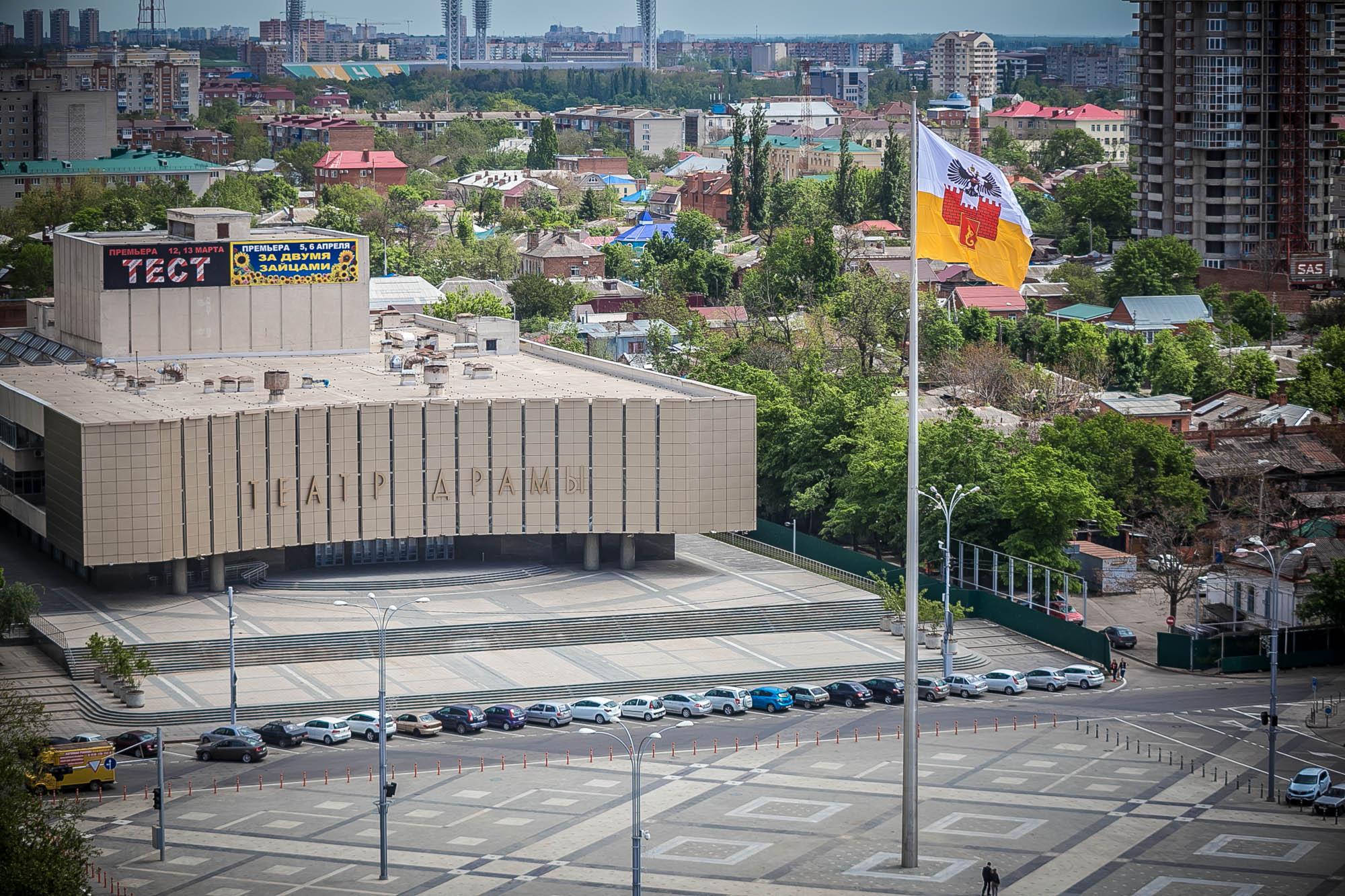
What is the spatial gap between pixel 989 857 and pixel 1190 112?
459ft

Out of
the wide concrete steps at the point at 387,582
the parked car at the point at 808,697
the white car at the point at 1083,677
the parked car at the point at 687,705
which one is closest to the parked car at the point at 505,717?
the parked car at the point at 687,705

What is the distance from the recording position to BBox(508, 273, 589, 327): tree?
6403 inches

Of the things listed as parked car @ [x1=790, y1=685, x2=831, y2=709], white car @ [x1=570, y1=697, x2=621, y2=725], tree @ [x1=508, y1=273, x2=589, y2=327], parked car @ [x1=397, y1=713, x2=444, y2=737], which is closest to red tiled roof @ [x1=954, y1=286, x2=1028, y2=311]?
tree @ [x1=508, y1=273, x2=589, y2=327]

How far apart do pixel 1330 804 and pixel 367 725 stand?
32.1 metres

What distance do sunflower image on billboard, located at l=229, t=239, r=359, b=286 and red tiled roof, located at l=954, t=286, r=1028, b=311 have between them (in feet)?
242

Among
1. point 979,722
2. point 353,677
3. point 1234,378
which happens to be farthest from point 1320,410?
point 353,677

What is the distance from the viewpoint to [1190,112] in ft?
607

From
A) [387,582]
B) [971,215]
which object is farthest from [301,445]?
[971,215]

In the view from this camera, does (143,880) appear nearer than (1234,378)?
Yes

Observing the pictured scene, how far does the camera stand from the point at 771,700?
74125 millimetres

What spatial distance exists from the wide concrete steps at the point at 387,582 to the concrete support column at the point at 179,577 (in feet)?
10.4

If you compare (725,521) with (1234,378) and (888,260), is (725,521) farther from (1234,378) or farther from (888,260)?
(888,260)

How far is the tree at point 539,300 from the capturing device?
6403 inches

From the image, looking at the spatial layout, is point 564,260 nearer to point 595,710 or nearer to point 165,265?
point 165,265
